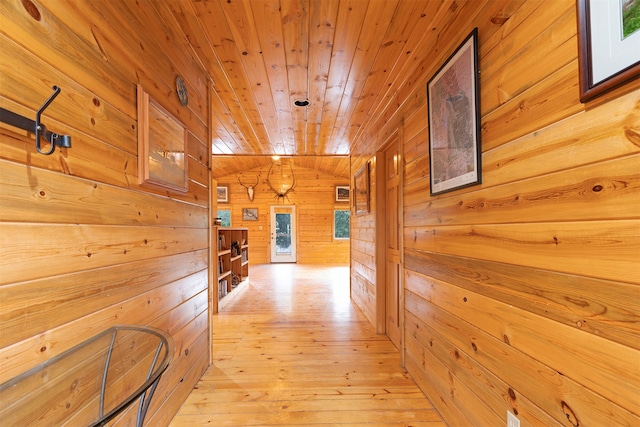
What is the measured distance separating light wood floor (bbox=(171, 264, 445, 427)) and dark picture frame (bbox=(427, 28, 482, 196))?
1412 mm

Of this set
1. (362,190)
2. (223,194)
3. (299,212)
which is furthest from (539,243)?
(223,194)

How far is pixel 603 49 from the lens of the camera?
0.72 meters

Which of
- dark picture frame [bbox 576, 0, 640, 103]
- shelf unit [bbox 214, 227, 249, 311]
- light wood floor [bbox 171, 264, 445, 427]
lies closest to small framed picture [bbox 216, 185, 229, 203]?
shelf unit [bbox 214, 227, 249, 311]

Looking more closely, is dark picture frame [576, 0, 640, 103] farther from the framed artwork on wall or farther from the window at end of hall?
the window at end of hall

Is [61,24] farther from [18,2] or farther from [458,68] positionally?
[458,68]

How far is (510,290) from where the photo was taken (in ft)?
3.57

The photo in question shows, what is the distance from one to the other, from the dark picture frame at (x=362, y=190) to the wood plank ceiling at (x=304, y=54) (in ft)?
2.12

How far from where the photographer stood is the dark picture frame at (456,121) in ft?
4.20

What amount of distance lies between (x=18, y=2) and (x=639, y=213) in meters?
1.69

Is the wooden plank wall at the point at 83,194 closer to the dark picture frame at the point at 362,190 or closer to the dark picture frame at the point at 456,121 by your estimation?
the dark picture frame at the point at 456,121

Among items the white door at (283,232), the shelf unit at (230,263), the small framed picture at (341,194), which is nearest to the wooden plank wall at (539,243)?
the shelf unit at (230,263)

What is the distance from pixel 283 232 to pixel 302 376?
258 inches

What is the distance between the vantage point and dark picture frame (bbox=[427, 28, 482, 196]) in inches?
50.4

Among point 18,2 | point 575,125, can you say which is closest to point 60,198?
point 18,2
